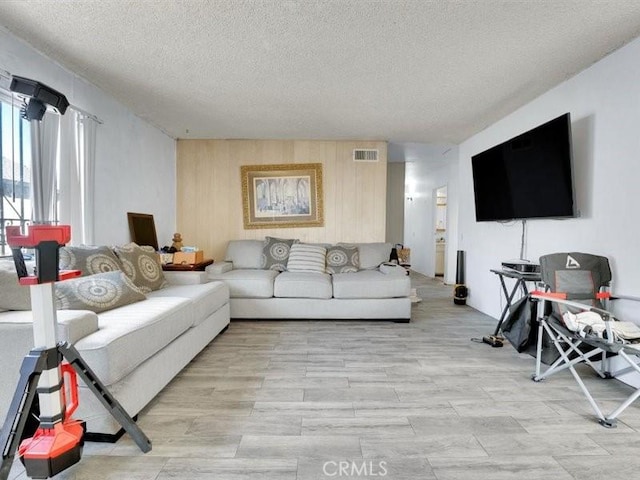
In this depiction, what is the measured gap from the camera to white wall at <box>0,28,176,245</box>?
7.56 ft

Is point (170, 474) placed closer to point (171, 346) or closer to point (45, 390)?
point (45, 390)

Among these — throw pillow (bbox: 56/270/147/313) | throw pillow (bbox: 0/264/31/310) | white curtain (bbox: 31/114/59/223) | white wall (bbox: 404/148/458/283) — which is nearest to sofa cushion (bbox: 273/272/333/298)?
throw pillow (bbox: 56/270/147/313)

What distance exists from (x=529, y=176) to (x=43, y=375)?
11.4 ft

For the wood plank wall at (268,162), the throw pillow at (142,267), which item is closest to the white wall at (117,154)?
the wood plank wall at (268,162)

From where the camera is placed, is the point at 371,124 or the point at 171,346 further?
the point at 371,124

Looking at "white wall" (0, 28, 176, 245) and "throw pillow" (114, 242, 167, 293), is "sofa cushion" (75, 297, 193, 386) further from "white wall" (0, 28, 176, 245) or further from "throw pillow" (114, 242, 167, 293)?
"white wall" (0, 28, 176, 245)

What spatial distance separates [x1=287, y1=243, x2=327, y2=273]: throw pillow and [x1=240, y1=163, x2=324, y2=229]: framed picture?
1.79 ft

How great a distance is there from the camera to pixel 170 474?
4.44 ft

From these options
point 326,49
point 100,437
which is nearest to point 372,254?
point 326,49

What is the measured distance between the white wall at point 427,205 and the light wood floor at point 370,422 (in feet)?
12.7

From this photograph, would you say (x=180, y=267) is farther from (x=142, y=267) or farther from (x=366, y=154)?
(x=366, y=154)

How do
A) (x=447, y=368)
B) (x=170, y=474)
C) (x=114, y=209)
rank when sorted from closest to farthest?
(x=170, y=474)
(x=447, y=368)
(x=114, y=209)

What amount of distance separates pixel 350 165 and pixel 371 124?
2.76 ft

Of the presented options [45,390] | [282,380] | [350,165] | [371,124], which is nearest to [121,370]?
[45,390]
